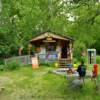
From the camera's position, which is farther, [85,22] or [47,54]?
[47,54]

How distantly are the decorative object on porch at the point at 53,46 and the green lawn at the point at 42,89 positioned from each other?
1094 centimetres

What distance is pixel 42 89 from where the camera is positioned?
26734mm

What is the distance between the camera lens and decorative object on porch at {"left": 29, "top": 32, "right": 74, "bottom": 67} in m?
42.6

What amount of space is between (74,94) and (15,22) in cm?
2493

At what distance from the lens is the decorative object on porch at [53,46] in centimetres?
4262

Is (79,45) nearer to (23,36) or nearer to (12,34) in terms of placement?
(23,36)

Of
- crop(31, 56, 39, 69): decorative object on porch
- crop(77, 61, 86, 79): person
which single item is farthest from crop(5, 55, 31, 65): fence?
crop(77, 61, 86, 79): person

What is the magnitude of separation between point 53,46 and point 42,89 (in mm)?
17721

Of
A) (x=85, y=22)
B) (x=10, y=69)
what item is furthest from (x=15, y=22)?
(x=85, y=22)

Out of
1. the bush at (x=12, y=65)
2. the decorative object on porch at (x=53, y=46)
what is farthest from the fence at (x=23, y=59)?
the bush at (x=12, y=65)

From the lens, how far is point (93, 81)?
2705cm

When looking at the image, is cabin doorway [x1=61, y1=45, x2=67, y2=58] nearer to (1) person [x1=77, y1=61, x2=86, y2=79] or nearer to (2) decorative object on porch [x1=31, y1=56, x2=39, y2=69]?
(2) decorative object on porch [x1=31, y1=56, x2=39, y2=69]

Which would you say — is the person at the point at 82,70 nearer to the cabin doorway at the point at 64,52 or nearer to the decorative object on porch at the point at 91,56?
the decorative object on porch at the point at 91,56

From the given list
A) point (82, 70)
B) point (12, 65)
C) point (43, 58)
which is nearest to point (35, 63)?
point (12, 65)
